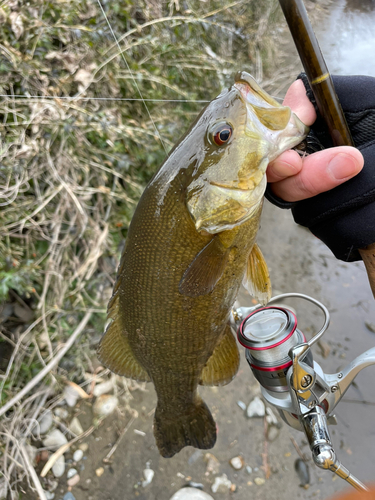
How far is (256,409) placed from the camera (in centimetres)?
242

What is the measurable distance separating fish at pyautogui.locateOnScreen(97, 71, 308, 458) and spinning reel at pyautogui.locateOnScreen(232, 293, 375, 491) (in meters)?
0.16

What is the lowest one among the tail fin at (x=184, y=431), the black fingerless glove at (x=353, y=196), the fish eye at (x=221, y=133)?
the tail fin at (x=184, y=431)

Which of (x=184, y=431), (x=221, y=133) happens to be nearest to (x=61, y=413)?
(x=184, y=431)

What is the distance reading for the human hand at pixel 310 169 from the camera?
109 centimetres

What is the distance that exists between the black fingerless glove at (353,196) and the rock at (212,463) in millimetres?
1669

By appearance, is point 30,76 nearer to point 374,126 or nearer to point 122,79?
point 122,79

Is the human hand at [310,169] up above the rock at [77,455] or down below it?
above

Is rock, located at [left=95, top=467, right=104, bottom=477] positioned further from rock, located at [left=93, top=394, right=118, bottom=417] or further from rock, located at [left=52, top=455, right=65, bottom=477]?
rock, located at [left=93, top=394, right=118, bottom=417]

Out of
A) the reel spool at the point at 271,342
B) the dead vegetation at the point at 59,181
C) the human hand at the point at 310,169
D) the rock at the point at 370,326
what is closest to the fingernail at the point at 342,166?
the human hand at the point at 310,169

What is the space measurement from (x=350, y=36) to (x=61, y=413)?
15.2ft

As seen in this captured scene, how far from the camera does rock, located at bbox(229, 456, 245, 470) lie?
2.20 metres

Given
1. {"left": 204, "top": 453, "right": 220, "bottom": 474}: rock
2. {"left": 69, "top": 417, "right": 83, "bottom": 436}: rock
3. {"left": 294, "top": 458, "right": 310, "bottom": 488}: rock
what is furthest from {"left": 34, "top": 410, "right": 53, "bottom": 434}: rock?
{"left": 294, "top": 458, "right": 310, "bottom": 488}: rock

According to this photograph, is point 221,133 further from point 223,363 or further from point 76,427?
point 76,427

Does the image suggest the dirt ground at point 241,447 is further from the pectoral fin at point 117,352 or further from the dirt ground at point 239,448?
the pectoral fin at point 117,352
